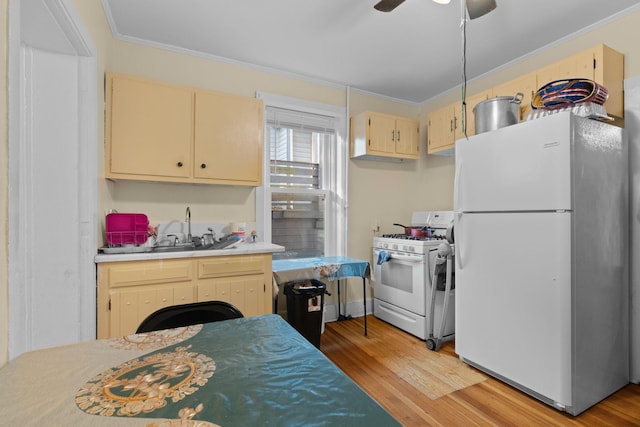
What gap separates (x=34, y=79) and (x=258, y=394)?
2057 millimetres

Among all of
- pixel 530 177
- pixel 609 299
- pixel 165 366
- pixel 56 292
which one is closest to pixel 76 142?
pixel 56 292

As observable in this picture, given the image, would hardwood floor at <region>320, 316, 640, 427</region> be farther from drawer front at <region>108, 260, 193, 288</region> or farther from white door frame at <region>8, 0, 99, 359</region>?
white door frame at <region>8, 0, 99, 359</region>

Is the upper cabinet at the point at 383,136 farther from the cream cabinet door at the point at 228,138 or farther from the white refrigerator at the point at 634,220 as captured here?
the white refrigerator at the point at 634,220

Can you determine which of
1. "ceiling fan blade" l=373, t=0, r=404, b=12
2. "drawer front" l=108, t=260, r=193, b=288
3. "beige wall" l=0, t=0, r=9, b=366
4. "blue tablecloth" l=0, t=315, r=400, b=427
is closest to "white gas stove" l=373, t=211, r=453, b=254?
"ceiling fan blade" l=373, t=0, r=404, b=12

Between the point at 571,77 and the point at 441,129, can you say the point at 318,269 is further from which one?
the point at 571,77

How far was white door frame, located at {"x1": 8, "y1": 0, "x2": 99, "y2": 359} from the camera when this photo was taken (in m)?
0.97

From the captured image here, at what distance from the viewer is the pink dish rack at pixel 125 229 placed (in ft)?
7.48

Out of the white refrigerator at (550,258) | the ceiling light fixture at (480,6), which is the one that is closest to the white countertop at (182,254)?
the white refrigerator at (550,258)

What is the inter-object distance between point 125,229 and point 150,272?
15.7 inches

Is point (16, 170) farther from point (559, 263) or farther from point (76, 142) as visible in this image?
point (559, 263)

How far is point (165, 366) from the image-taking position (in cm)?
84

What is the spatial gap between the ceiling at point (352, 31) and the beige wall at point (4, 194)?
65.2 inches

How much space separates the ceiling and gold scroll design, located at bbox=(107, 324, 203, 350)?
2.22 m

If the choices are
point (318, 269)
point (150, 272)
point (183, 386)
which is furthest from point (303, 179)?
point (183, 386)
